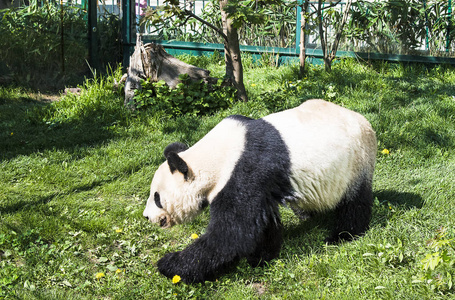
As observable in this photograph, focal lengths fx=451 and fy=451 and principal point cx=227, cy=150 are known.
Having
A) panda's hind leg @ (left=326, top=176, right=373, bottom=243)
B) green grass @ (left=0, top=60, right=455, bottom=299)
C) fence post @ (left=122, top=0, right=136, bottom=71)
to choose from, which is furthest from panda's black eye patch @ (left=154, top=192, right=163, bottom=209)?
fence post @ (left=122, top=0, right=136, bottom=71)

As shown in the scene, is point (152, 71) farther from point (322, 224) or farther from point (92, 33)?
point (322, 224)

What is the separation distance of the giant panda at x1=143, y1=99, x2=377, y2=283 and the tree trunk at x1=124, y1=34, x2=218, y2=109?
3.52 metres

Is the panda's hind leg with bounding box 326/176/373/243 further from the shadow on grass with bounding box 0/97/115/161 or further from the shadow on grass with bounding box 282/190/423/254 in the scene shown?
the shadow on grass with bounding box 0/97/115/161

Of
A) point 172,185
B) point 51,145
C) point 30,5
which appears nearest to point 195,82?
point 51,145

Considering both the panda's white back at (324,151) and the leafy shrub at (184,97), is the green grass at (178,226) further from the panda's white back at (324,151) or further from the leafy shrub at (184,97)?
the panda's white back at (324,151)

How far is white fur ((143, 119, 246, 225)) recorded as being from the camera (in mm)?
3031

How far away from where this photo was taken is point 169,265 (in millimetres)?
3084

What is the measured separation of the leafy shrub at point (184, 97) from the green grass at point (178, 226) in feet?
0.73

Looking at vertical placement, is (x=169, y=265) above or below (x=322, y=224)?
below

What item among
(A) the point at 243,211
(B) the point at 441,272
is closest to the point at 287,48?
(A) the point at 243,211

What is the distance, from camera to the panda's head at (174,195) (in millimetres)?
3072

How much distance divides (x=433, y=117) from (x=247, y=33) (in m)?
4.42

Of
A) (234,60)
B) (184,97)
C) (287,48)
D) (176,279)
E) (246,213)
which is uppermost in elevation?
(287,48)

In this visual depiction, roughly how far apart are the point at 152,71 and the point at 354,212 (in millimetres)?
4213
